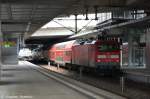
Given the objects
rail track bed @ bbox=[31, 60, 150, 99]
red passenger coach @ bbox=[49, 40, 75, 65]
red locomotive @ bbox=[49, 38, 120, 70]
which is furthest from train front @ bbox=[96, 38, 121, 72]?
red passenger coach @ bbox=[49, 40, 75, 65]

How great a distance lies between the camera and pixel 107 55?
38719 millimetres

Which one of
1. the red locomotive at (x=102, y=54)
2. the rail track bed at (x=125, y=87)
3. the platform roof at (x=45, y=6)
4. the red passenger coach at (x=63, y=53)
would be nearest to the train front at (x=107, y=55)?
the red locomotive at (x=102, y=54)

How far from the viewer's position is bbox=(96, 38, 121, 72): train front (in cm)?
3838

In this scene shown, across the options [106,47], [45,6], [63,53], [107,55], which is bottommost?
[107,55]

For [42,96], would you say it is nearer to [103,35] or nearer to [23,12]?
[23,12]

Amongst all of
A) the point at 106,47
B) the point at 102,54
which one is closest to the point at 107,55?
the point at 102,54

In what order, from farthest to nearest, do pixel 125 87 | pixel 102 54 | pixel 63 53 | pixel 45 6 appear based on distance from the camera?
pixel 63 53
pixel 102 54
pixel 45 6
pixel 125 87

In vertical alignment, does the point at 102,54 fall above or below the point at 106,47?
below

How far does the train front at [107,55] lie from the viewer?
38.4 meters

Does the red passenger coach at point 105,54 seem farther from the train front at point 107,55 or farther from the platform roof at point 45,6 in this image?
the platform roof at point 45,6

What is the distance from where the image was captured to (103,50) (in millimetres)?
38719

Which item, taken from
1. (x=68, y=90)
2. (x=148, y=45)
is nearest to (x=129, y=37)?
(x=148, y=45)

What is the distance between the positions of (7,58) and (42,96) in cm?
4726

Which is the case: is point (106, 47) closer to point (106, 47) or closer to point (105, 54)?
point (106, 47)
